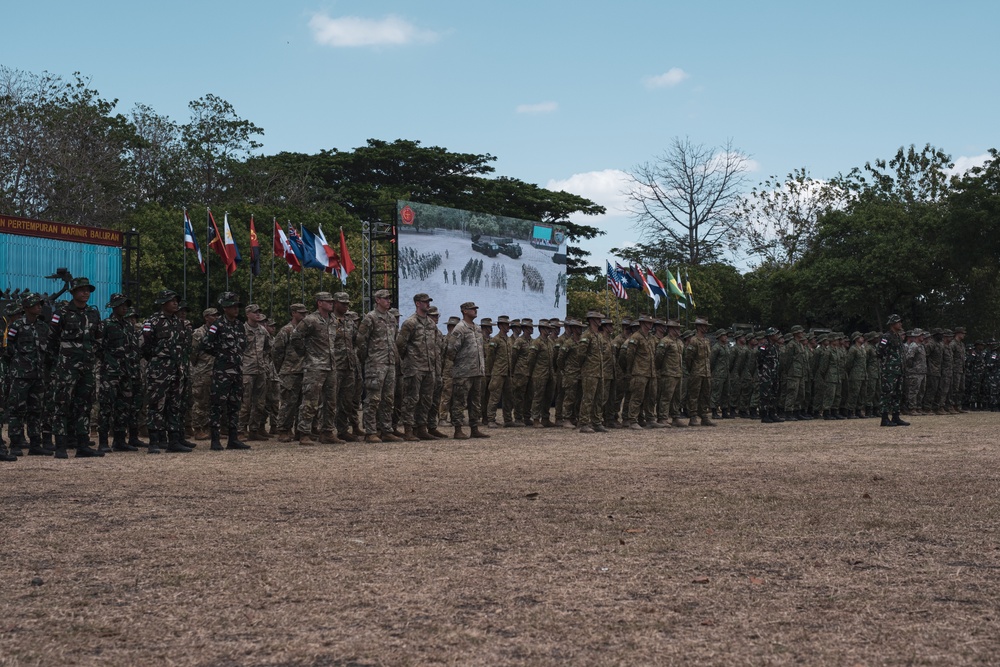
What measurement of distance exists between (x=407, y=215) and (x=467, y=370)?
10.9m

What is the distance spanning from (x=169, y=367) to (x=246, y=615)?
27.2 ft

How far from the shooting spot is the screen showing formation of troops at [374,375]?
12.2m

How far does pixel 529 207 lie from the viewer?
1986 inches

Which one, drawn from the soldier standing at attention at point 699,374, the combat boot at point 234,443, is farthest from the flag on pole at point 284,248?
the combat boot at point 234,443

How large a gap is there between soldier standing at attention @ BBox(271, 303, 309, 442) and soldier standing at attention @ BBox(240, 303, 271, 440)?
0.30 metres

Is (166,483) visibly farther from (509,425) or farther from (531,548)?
(509,425)

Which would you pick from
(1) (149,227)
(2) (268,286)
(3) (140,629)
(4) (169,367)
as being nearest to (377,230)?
(2) (268,286)

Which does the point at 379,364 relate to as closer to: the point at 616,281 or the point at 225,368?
the point at 225,368

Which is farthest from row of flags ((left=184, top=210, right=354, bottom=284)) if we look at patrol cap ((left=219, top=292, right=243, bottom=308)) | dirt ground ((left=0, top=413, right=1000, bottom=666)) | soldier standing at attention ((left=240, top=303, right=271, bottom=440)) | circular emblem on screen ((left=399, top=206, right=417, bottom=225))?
dirt ground ((left=0, top=413, right=1000, bottom=666))

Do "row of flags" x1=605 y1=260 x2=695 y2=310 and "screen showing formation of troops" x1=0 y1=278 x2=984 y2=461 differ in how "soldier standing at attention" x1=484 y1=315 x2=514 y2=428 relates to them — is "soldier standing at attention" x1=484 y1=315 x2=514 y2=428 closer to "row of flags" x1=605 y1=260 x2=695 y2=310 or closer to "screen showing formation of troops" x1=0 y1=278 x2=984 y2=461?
"screen showing formation of troops" x1=0 y1=278 x2=984 y2=461

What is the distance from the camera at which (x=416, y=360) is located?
576 inches

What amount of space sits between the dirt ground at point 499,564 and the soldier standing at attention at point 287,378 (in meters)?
3.72

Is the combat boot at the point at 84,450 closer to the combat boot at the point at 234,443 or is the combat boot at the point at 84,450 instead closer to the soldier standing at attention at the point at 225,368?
the soldier standing at attention at the point at 225,368

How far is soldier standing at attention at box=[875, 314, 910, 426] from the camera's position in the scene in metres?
17.3
